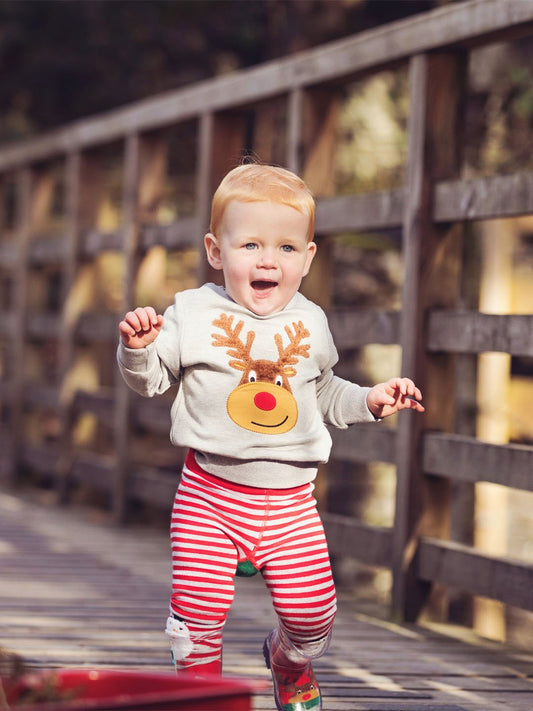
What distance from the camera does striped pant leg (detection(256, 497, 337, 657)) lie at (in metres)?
2.69

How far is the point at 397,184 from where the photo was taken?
28.7 ft

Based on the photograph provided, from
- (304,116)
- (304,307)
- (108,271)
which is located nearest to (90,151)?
(108,271)

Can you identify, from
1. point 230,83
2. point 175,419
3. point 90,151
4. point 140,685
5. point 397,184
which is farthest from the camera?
point 397,184

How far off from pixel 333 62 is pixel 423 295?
102 cm

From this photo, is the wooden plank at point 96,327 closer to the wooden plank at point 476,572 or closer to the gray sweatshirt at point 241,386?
the wooden plank at point 476,572

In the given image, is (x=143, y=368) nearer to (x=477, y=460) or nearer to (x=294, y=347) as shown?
(x=294, y=347)

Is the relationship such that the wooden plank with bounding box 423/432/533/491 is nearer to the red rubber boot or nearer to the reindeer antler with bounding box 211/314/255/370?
the red rubber boot

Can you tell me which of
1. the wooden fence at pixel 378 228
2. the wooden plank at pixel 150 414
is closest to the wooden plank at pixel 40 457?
the wooden fence at pixel 378 228

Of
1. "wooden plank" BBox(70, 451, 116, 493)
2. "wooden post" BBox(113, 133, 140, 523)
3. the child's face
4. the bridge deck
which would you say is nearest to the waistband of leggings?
the child's face

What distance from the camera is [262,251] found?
2.71 metres

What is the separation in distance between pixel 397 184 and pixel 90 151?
7.96 feet

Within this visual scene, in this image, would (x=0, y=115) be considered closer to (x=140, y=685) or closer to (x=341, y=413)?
(x=341, y=413)

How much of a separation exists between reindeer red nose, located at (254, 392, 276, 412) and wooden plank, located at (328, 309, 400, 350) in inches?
70.6

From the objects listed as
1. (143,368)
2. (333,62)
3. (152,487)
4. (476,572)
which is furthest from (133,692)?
(152,487)
